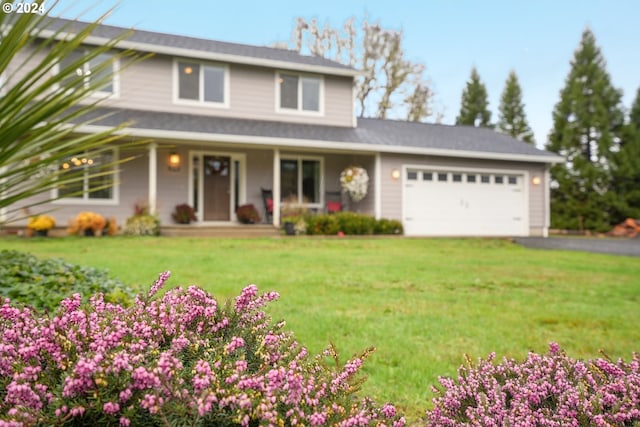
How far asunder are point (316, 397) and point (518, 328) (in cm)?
335

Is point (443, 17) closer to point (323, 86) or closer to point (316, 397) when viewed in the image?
point (323, 86)

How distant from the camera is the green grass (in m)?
3.39

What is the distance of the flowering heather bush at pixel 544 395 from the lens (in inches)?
54.2

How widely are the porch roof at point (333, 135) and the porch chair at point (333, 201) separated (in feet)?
6.53

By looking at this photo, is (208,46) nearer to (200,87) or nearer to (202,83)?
(202,83)

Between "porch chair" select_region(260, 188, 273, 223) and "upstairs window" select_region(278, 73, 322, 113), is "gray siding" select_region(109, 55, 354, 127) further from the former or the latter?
"porch chair" select_region(260, 188, 273, 223)

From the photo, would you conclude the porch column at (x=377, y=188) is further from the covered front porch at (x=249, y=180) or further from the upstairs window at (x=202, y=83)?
the upstairs window at (x=202, y=83)

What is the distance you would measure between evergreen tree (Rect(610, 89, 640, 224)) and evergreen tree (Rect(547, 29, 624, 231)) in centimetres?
29

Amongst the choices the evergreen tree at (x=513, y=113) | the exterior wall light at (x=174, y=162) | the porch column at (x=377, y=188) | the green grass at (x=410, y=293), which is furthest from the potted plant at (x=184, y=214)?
the evergreen tree at (x=513, y=113)

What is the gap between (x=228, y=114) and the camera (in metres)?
15.1

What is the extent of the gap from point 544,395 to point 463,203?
49.9 feet

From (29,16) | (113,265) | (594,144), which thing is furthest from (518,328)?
(594,144)

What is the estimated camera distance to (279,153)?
15469mm

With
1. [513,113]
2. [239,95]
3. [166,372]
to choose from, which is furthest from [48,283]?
[513,113]
